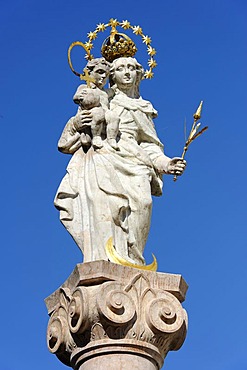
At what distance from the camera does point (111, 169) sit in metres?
12.1

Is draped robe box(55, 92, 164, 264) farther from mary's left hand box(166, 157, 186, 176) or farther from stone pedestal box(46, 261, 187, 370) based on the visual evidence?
stone pedestal box(46, 261, 187, 370)

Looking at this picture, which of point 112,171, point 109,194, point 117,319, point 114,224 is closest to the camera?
point 117,319

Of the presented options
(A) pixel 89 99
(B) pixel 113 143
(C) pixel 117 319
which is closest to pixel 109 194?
(B) pixel 113 143

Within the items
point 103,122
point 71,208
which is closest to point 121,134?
point 103,122

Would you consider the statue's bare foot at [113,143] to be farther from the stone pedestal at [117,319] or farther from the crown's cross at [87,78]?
the stone pedestal at [117,319]

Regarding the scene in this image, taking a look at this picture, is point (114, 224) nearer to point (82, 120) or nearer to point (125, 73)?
point (82, 120)

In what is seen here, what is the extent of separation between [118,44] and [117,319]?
4.92 meters

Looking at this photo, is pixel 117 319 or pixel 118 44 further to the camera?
pixel 118 44

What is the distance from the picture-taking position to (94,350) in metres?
10.6

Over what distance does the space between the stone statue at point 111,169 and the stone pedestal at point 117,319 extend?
1.78 feet

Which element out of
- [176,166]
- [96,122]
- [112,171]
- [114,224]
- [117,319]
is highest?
[96,122]

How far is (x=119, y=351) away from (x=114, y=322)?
1.15 feet

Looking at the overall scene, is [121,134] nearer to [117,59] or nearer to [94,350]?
[117,59]

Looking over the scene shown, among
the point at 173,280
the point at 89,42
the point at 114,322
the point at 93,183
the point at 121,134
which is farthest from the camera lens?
the point at 89,42
